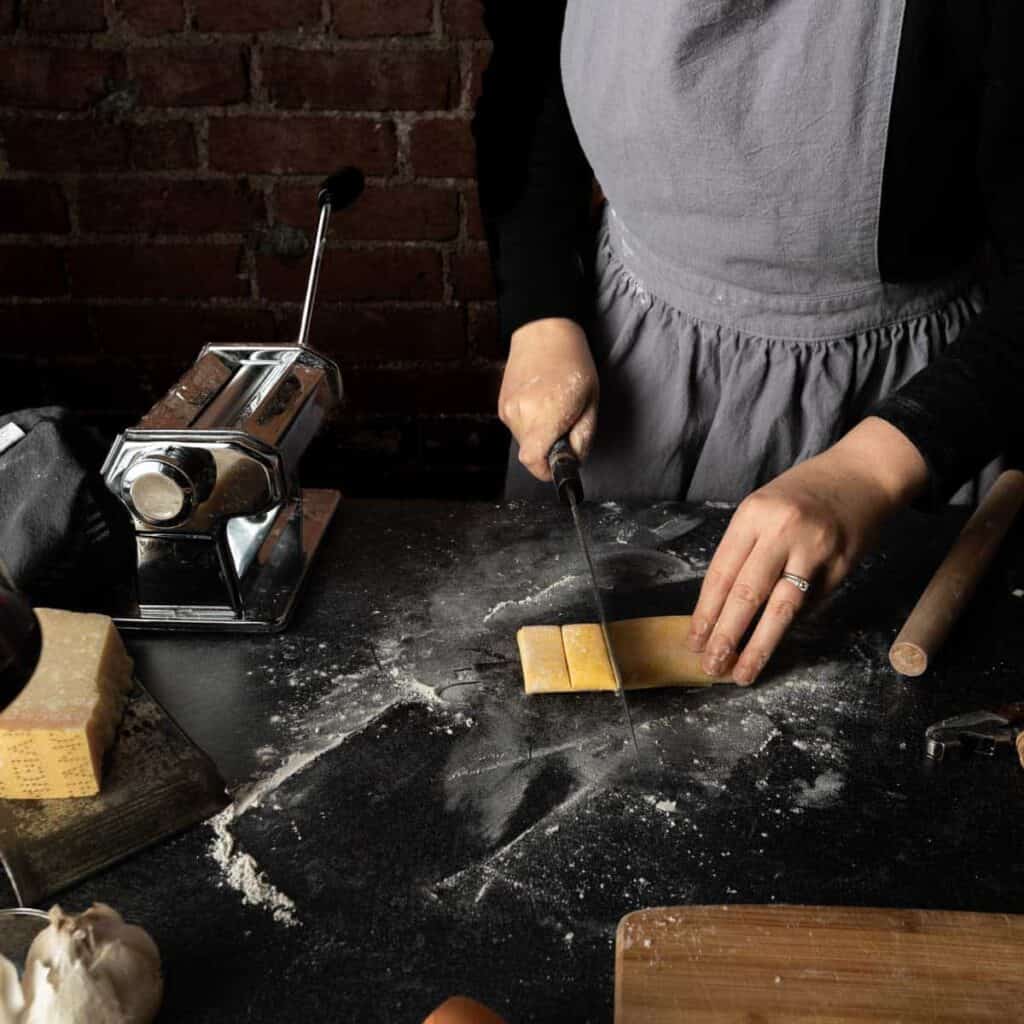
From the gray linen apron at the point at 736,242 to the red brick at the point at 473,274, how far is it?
50cm

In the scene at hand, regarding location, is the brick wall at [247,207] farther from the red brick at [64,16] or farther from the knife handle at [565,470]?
the knife handle at [565,470]

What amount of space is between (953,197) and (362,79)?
99 cm

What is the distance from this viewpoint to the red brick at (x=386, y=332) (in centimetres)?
189

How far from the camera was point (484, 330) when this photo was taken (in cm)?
191

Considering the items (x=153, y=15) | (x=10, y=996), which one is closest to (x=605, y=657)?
(x=10, y=996)

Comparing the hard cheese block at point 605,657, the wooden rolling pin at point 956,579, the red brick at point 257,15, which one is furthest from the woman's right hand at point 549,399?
the red brick at point 257,15

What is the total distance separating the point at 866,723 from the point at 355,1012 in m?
0.48

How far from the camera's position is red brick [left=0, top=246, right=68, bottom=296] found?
1.85m

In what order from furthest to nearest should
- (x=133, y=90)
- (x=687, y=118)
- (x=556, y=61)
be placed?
1. (x=133, y=90)
2. (x=556, y=61)
3. (x=687, y=118)

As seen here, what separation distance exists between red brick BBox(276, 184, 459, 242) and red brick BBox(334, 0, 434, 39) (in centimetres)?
23

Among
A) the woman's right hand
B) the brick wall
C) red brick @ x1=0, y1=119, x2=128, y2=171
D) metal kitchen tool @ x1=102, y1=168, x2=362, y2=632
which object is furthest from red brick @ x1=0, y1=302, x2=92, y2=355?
the woman's right hand

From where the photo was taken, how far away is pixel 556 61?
131 centimetres

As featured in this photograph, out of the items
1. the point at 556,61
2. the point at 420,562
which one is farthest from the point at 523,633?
the point at 556,61

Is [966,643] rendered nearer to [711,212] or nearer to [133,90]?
[711,212]
